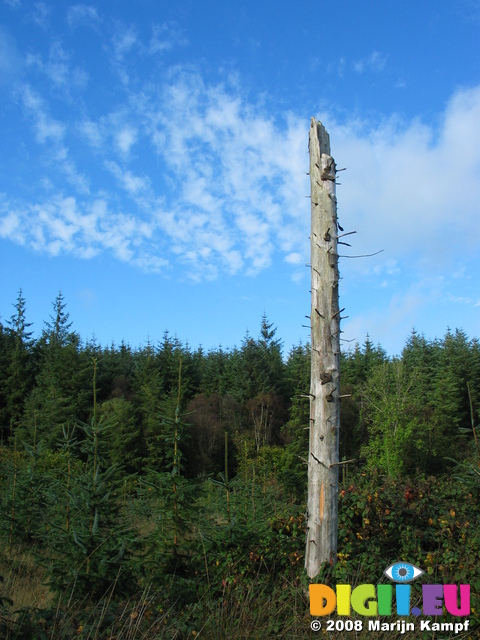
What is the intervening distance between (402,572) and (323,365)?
239cm

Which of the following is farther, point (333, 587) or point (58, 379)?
point (58, 379)

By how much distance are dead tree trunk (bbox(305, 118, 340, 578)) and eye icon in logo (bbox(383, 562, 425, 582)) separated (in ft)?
1.98

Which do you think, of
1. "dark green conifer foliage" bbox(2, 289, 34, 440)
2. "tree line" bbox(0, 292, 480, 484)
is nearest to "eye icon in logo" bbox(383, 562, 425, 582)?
"tree line" bbox(0, 292, 480, 484)

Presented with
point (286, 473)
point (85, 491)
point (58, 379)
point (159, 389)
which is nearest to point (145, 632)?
point (85, 491)

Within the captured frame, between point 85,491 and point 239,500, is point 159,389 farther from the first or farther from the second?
point 85,491

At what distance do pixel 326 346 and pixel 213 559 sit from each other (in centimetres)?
290

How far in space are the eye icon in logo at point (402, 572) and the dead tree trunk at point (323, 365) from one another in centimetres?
60

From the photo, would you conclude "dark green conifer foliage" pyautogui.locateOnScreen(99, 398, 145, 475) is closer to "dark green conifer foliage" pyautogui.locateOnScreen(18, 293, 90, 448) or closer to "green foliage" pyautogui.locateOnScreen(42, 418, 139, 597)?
"dark green conifer foliage" pyautogui.locateOnScreen(18, 293, 90, 448)

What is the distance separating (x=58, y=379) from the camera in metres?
39.0

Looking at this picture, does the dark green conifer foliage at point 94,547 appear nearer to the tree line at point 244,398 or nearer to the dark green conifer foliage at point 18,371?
the tree line at point 244,398

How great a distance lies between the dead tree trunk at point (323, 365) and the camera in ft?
18.2

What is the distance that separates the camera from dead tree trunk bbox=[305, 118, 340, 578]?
18.2ft

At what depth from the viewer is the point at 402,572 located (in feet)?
17.5

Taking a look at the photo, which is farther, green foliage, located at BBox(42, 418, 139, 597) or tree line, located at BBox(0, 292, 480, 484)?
tree line, located at BBox(0, 292, 480, 484)
